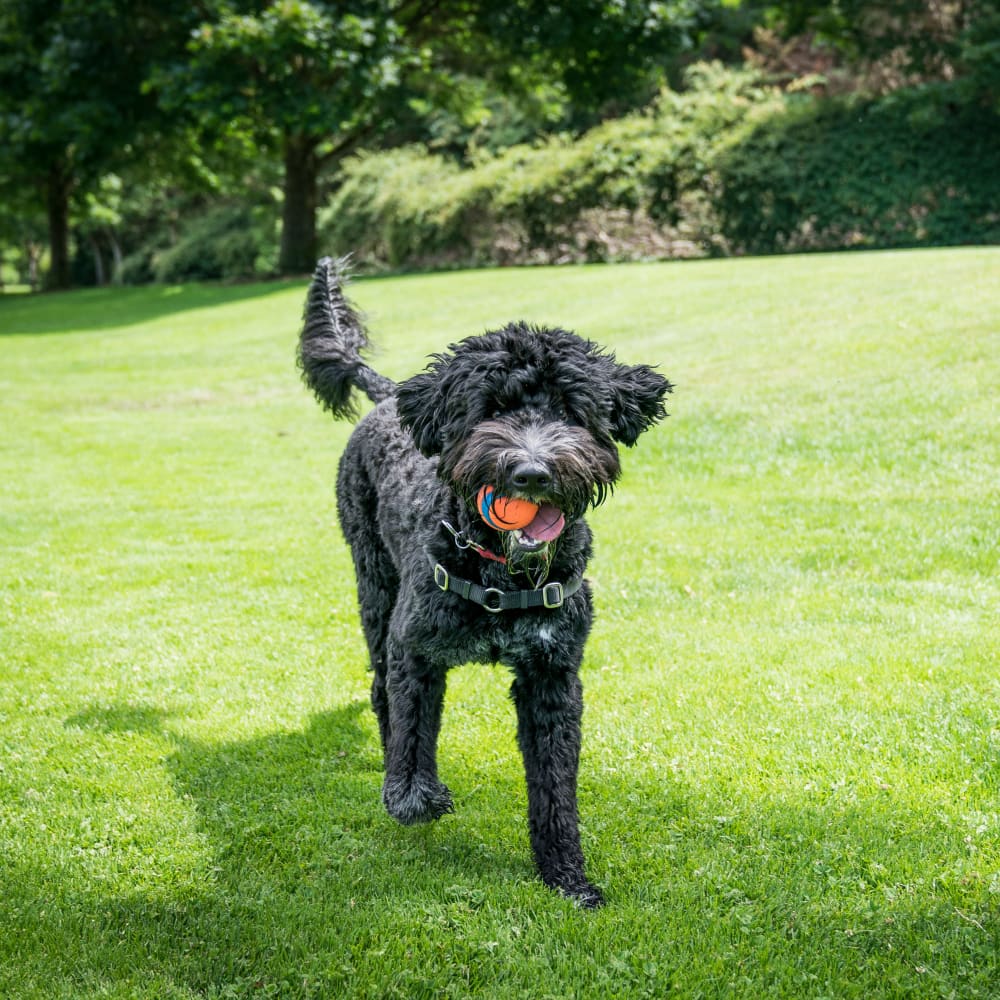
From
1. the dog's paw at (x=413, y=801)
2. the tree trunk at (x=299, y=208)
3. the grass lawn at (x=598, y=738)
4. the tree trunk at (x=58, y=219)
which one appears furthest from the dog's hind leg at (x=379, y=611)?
the tree trunk at (x=58, y=219)

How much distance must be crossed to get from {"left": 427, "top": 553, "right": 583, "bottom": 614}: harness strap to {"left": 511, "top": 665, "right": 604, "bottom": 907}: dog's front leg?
29cm

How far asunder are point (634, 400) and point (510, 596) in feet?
2.83

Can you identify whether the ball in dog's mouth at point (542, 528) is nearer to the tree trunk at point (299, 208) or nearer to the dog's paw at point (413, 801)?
the dog's paw at point (413, 801)

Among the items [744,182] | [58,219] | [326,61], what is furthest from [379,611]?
[58,219]

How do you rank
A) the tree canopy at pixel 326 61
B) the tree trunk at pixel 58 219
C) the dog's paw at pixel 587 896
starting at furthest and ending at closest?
the tree trunk at pixel 58 219, the tree canopy at pixel 326 61, the dog's paw at pixel 587 896

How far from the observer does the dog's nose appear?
3254 mm

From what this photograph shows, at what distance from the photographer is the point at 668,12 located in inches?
984

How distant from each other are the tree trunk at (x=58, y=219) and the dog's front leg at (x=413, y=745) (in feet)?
120

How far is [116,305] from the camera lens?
28844 millimetres

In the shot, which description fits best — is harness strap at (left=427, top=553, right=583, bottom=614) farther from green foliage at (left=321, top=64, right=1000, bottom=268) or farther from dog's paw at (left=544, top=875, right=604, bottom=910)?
green foliage at (left=321, top=64, right=1000, bottom=268)

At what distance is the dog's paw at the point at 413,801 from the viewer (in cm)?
385

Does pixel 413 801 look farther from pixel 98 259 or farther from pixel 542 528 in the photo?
pixel 98 259

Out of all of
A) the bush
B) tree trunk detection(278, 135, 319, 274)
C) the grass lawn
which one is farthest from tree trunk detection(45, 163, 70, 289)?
the grass lawn

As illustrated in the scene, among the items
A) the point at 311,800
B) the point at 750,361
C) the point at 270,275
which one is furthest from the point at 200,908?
the point at 270,275
